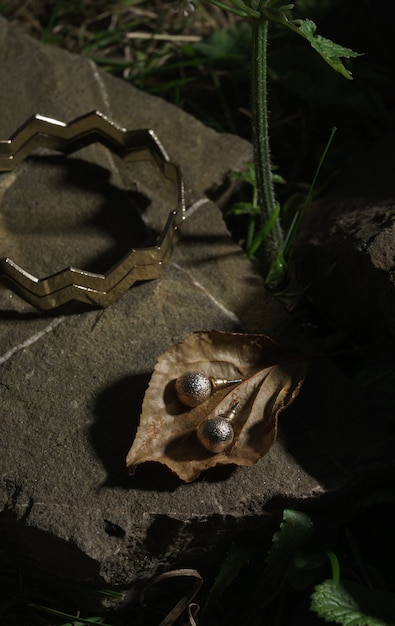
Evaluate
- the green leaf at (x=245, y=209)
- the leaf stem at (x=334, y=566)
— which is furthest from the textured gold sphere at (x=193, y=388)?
the green leaf at (x=245, y=209)

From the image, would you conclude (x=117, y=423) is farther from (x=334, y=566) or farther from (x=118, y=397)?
(x=334, y=566)

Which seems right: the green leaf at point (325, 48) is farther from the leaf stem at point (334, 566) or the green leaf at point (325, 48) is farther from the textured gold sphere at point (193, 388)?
the leaf stem at point (334, 566)

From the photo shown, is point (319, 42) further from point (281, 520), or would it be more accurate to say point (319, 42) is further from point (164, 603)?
point (164, 603)

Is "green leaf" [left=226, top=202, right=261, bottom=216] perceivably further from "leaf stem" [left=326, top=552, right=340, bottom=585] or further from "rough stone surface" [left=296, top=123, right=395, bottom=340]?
"leaf stem" [left=326, top=552, right=340, bottom=585]

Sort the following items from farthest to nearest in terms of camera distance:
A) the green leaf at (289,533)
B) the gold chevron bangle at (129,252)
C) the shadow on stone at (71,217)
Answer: the shadow on stone at (71,217) → the gold chevron bangle at (129,252) → the green leaf at (289,533)

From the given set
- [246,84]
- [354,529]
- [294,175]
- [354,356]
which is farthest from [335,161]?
[354,529]

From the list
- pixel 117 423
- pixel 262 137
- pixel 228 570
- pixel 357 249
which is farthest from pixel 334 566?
pixel 262 137

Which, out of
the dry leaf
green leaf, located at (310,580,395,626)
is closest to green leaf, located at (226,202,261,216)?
the dry leaf
